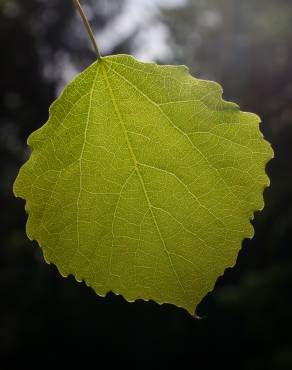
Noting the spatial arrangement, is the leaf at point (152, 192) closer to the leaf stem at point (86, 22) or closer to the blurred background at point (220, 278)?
the leaf stem at point (86, 22)

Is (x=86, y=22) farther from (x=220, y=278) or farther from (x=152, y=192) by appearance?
(x=220, y=278)

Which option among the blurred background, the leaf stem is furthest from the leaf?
the blurred background

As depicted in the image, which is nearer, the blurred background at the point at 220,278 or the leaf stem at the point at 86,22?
the leaf stem at the point at 86,22

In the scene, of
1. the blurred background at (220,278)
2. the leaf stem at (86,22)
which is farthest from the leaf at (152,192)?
the blurred background at (220,278)

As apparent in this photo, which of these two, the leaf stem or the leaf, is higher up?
the leaf stem

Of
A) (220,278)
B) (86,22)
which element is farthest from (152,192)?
(220,278)

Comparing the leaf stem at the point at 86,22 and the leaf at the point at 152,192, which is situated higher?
the leaf stem at the point at 86,22

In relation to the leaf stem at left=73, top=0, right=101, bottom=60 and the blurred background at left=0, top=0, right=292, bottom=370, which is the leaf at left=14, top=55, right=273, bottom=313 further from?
the blurred background at left=0, top=0, right=292, bottom=370
